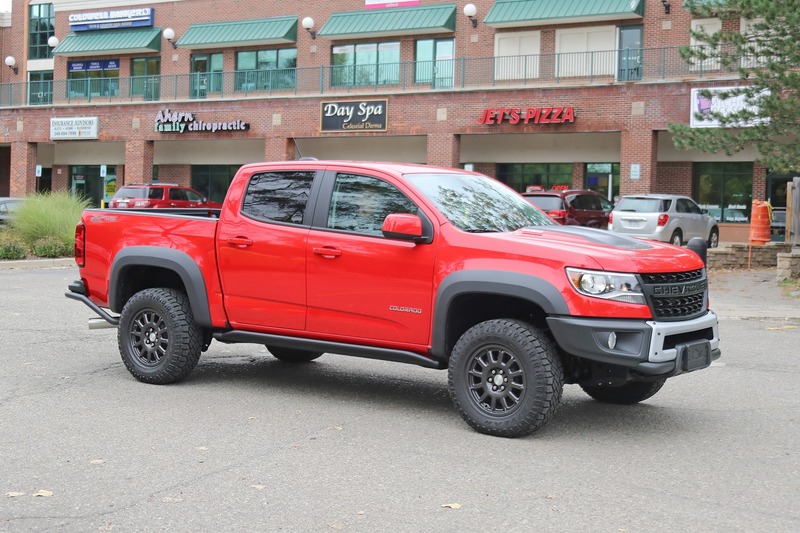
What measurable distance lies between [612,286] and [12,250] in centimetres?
1861

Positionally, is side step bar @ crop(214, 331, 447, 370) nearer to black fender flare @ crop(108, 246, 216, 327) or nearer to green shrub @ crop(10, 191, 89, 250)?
black fender flare @ crop(108, 246, 216, 327)

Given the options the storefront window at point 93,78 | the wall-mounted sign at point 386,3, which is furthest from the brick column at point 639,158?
the storefront window at point 93,78

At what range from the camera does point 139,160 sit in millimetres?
45531

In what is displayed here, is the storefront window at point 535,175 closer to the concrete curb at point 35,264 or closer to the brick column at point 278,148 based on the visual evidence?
the brick column at point 278,148

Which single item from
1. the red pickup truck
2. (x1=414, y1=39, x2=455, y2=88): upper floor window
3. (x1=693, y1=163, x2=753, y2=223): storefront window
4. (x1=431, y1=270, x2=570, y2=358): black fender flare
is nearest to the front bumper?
the red pickup truck

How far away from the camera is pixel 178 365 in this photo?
8102mm

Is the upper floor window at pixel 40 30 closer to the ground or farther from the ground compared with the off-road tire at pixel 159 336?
farther from the ground

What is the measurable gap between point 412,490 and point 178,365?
3.35 meters

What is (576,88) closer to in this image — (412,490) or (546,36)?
(546,36)

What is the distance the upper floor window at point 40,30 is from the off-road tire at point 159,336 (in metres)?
49.4

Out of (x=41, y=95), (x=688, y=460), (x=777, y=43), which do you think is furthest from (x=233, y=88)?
(x=688, y=460)

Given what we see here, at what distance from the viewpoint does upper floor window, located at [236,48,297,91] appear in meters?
41.8

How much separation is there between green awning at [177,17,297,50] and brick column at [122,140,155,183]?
4985 mm

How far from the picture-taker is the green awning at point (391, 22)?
39.7 metres
